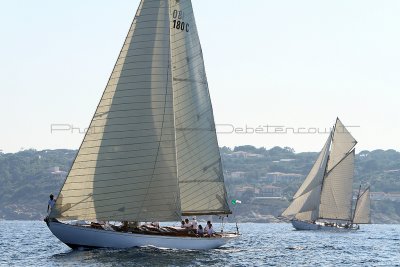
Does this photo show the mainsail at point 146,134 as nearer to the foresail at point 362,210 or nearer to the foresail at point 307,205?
the foresail at point 307,205

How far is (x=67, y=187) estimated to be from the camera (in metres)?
55.3

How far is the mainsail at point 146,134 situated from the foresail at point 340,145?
226 feet

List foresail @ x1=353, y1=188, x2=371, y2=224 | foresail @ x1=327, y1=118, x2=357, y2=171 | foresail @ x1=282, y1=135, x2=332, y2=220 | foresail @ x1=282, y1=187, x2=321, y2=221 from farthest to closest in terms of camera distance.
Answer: foresail @ x1=353, y1=188, x2=371, y2=224, foresail @ x1=282, y1=187, x2=321, y2=221, foresail @ x1=282, y1=135, x2=332, y2=220, foresail @ x1=327, y1=118, x2=357, y2=171

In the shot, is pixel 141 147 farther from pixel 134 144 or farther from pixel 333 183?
pixel 333 183

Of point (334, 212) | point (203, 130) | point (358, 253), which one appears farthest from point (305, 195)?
point (203, 130)

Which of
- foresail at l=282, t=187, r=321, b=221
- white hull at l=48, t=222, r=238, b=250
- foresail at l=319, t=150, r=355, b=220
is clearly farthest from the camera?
foresail at l=282, t=187, r=321, b=221

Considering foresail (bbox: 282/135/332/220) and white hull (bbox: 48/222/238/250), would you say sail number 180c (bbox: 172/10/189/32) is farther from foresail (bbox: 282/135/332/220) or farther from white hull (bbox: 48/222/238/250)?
foresail (bbox: 282/135/332/220)

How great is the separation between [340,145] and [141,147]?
243 ft

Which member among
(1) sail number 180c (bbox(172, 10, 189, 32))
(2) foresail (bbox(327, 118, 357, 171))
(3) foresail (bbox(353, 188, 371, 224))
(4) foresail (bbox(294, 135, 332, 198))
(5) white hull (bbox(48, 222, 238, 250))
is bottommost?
(5) white hull (bbox(48, 222, 238, 250))

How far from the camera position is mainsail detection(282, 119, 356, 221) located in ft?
416

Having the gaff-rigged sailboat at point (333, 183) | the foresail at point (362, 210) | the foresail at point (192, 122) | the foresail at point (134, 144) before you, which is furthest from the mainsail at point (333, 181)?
the foresail at point (134, 144)

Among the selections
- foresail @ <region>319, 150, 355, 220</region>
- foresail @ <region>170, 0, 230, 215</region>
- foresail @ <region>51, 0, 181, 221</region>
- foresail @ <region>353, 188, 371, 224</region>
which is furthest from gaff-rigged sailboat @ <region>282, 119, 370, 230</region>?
foresail @ <region>51, 0, 181, 221</region>

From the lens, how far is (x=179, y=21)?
59375 mm

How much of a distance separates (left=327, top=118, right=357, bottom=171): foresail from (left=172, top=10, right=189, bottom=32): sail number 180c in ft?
231
